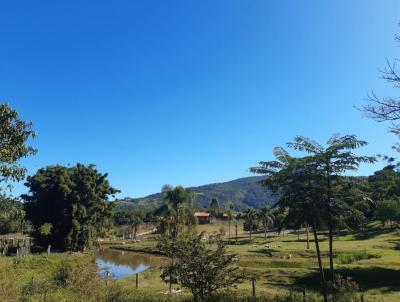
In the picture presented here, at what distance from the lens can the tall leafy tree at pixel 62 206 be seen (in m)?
61.6

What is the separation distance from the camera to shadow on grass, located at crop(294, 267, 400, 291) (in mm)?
31987

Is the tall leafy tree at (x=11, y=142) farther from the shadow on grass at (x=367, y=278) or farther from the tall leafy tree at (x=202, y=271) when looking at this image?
the shadow on grass at (x=367, y=278)

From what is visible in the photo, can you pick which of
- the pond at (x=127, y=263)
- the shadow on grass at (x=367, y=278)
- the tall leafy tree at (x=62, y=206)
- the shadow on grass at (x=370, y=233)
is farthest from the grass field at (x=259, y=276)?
the shadow on grass at (x=370, y=233)

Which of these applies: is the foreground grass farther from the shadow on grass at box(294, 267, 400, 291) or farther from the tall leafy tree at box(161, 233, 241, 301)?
the tall leafy tree at box(161, 233, 241, 301)

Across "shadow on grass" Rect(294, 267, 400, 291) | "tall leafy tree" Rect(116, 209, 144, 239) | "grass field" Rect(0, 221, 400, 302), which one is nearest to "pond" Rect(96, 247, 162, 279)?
"grass field" Rect(0, 221, 400, 302)

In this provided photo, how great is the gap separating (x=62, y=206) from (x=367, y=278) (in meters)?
44.2

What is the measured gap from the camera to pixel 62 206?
61.9 m

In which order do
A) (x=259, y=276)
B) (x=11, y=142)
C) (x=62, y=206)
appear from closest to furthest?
(x=11, y=142) < (x=259, y=276) < (x=62, y=206)

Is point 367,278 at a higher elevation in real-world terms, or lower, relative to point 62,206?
Result: lower

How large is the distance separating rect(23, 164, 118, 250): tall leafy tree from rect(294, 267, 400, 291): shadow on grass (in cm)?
3854

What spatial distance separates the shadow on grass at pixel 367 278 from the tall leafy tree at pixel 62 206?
3854 cm

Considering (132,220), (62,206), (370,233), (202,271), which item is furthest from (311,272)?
(132,220)

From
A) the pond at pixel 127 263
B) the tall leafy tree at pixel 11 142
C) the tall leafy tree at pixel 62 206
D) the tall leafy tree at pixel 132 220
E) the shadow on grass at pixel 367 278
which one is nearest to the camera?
the tall leafy tree at pixel 11 142

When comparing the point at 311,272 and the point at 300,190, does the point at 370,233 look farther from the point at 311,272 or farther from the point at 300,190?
the point at 300,190
